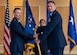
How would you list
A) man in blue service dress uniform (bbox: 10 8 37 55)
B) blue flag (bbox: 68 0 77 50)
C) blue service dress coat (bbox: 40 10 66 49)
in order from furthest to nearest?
blue flag (bbox: 68 0 77 50)
man in blue service dress uniform (bbox: 10 8 37 55)
blue service dress coat (bbox: 40 10 66 49)

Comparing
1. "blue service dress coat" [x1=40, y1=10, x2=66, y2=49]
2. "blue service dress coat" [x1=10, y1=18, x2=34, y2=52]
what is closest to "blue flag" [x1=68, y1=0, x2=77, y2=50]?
"blue service dress coat" [x1=10, y1=18, x2=34, y2=52]

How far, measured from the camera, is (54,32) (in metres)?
4.10

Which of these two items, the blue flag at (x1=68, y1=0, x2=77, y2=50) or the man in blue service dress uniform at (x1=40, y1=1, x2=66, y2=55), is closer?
the man in blue service dress uniform at (x1=40, y1=1, x2=66, y2=55)

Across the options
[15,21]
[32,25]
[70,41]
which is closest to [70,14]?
[70,41]

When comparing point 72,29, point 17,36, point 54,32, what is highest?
point 54,32

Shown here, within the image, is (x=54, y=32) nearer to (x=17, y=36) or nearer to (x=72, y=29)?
(x=17, y=36)

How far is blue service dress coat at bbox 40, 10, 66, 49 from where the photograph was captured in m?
4.04

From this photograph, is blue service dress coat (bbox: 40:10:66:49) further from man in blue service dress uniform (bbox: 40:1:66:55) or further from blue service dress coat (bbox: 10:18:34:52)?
blue service dress coat (bbox: 10:18:34:52)

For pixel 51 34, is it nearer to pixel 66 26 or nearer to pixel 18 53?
pixel 18 53

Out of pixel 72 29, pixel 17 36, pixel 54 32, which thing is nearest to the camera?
pixel 54 32

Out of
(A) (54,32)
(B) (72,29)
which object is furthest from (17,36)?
(B) (72,29)

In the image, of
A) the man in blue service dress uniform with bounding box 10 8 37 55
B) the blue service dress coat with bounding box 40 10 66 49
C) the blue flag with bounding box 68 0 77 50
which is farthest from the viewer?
the blue flag with bounding box 68 0 77 50

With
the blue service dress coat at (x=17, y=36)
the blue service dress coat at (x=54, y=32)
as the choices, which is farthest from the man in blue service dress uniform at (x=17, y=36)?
the blue service dress coat at (x=54, y=32)

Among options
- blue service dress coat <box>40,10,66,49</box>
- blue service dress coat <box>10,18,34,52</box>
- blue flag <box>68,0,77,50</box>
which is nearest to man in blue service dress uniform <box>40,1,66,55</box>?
blue service dress coat <box>40,10,66,49</box>
